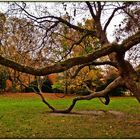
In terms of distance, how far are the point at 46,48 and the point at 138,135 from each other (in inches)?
246

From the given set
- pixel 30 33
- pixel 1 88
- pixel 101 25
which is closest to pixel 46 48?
pixel 30 33

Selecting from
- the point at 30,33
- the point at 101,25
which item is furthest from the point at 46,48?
the point at 101,25

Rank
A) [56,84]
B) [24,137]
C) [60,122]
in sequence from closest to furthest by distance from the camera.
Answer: [24,137], [60,122], [56,84]

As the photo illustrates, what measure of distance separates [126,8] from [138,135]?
19.2ft

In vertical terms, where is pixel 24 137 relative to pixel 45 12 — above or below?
below

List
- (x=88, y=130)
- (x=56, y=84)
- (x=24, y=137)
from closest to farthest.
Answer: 1. (x=24, y=137)
2. (x=88, y=130)
3. (x=56, y=84)

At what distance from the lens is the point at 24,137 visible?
1082 centimetres

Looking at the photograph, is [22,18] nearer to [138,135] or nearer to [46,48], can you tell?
[46,48]

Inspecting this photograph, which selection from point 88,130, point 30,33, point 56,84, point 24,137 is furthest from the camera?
point 56,84

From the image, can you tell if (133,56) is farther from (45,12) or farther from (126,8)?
(45,12)

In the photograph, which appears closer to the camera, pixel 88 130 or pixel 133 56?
pixel 88 130

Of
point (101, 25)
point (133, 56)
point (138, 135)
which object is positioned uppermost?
point (101, 25)

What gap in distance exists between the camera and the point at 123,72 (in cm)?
1268

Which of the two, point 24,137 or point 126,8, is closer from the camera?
point 24,137
